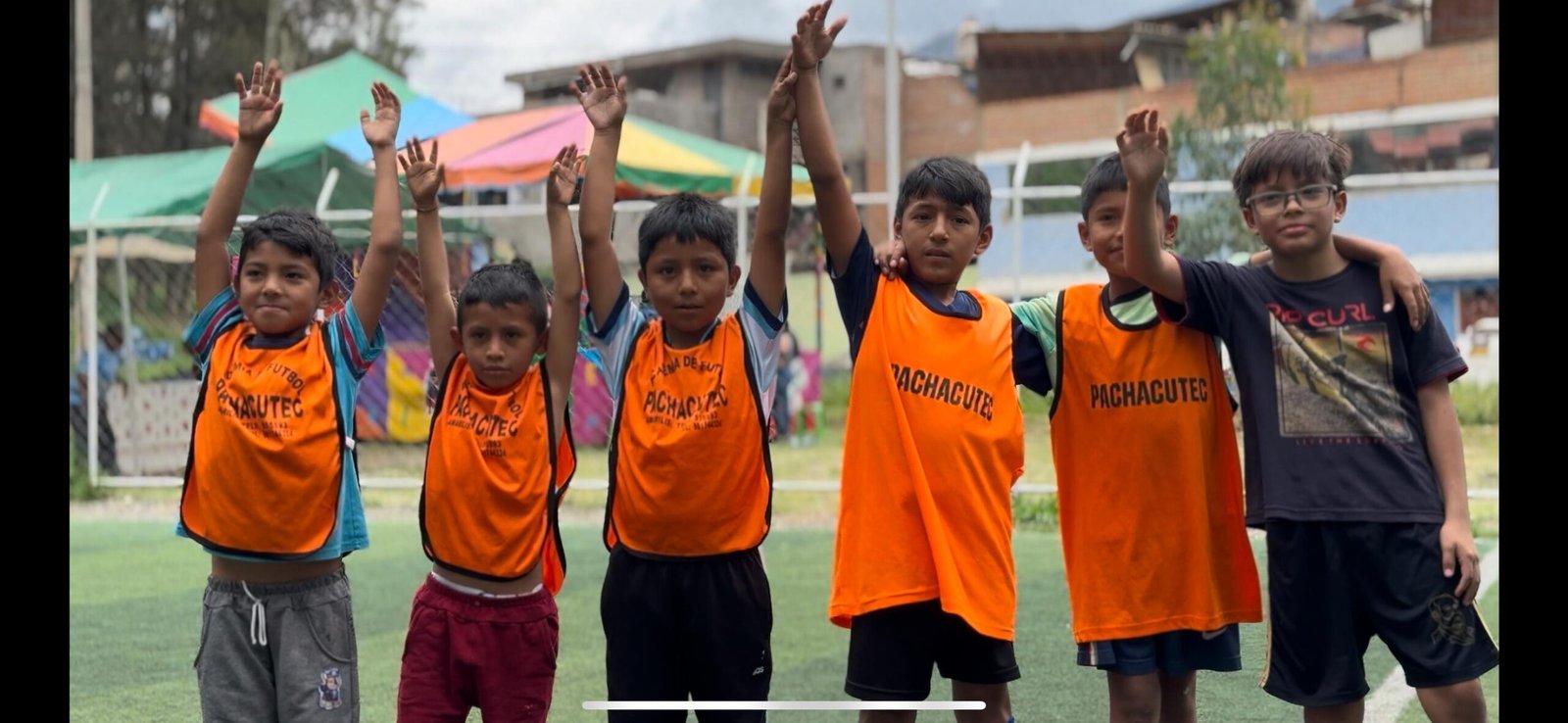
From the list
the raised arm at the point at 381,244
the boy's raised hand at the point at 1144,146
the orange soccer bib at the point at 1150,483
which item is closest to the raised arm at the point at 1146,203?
the boy's raised hand at the point at 1144,146

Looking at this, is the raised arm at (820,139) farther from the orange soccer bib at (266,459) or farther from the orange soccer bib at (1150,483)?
the orange soccer bib at (266,459)

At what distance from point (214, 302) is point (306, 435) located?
17.6 inches

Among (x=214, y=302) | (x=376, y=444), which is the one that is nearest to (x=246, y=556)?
(x=214, y=302)

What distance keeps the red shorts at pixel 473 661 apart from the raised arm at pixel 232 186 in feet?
3.14

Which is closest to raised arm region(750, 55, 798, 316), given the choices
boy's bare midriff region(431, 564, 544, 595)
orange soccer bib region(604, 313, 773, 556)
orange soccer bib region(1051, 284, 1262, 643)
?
orange soccer bib region(604, 313, 773, 556)

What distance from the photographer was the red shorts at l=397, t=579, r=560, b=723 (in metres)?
3.30

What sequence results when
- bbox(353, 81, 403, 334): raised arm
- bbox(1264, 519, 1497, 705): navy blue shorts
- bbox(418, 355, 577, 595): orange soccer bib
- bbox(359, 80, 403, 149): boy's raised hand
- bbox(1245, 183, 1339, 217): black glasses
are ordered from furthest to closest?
1. bbox(359, 80, 403, 149): boy's raised hand
2. bbox(353, 81, 403, 334): raised arm
3. bbox(418, 355, 577, 595): orange soccer bib
4. bbox(1245, 183, 1339, 217): black glasses
5. bbox(1264, 519, 1497, 705): navy blue shorts

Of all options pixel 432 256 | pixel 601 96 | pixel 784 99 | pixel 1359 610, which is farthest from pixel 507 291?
pixel 1359 610

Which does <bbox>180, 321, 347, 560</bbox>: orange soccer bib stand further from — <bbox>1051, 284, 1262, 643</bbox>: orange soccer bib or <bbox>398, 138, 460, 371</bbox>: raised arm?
<bbox>1051, 284, 1262, 643</bbox>: orange soccer bib

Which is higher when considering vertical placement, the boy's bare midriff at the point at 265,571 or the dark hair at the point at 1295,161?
the dark hair at the point at 1295,161

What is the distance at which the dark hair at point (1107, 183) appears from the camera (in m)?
3.46

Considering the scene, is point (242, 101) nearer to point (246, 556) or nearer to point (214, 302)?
point (214, 302)

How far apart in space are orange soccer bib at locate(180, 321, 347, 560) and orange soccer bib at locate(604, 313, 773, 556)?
66cm

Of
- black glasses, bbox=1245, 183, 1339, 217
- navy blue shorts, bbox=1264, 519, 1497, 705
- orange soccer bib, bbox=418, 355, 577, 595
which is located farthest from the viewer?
orange soccer bib, bbox=418, 355, 577, 595
